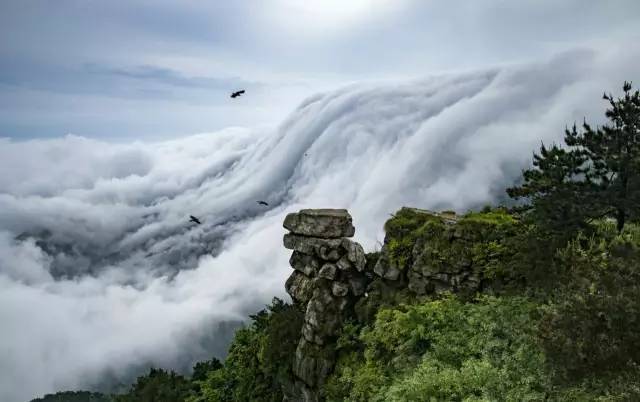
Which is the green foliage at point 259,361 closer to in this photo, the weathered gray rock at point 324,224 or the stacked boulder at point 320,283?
the stacked boulder at point 320,283

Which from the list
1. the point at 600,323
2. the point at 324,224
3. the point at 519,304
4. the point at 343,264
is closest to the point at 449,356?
the point at 519,304

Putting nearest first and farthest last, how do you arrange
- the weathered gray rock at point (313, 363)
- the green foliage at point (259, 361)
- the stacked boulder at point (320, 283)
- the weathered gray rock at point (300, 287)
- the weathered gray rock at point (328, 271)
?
1. the weathered gray rock at point (313, 363)
2. the stacked boulder at point (320, 283)
3. the weathered gray rock at point (328, 271)
4. the green foliage at point (259, 361)
5. the weathered gray rock at point (300, 287)

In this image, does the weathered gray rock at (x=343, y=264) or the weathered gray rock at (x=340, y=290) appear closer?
the weathered gray rock at (x=340, y=290)

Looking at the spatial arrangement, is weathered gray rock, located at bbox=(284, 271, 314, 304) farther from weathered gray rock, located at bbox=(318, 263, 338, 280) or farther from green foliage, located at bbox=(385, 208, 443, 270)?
green foliage, located at bbox=(385, 208, 443, 270)

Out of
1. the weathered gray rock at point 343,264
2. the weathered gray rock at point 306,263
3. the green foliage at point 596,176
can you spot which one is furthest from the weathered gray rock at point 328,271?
the green foliage at point 596,176

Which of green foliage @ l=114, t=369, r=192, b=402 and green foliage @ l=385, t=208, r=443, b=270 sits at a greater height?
green foliage @ l=385, t=208, r=443, b=270

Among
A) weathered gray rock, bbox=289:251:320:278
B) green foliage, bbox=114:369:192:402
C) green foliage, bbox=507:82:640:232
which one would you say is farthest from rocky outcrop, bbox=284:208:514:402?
green foliage, bbox=114:369:192:402
